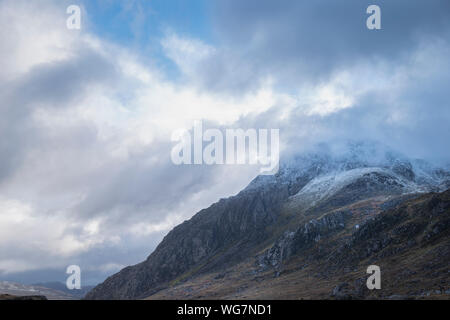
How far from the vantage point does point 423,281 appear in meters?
89.8

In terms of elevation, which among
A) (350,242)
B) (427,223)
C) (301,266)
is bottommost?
(301,266)

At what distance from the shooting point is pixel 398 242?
133 m
